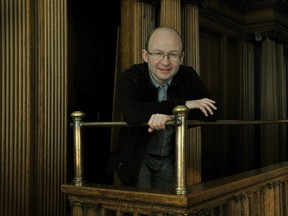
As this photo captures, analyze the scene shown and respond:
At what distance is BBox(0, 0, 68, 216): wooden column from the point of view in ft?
11.0

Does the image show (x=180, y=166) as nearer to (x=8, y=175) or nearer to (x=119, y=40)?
(x=8, y=175)

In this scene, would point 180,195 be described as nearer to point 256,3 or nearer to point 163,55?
point 163,55

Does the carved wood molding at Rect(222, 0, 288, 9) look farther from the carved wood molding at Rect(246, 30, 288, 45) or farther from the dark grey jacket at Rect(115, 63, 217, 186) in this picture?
the dark grey jacket at Rect(115, 63, 217, 186)

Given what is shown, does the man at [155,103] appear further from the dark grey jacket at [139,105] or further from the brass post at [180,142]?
the brass post at [180,142]

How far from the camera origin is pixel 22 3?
134 inches

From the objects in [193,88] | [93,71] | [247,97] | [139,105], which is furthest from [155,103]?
[247,97]

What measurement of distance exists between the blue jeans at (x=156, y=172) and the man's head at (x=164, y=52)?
0.54 m

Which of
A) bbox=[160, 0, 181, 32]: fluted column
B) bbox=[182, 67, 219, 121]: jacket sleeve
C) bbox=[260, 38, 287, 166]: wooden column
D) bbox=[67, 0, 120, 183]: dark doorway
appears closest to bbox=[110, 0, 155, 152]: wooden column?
bbox=[160, 0, 181, 32]: fluted column

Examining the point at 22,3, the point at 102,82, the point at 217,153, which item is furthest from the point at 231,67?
the point at 22,3

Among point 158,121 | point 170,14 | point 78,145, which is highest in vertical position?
point 170,14

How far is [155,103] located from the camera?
257 cm

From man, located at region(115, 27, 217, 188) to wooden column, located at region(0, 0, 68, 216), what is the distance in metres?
0.89

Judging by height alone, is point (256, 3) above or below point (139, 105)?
above

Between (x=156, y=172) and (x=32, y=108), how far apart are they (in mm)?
1188
